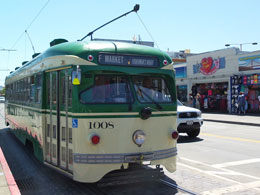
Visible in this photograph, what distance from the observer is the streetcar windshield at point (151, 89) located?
605 cm

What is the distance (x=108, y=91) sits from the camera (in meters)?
5.81

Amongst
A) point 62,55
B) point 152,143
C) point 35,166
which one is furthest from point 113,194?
point 35,166

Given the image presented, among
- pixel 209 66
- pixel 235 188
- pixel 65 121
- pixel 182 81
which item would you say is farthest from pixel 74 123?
pixel 182 81

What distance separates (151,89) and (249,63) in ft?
67.9

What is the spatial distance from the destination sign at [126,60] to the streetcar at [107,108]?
19mm

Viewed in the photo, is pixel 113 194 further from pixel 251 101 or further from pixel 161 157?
pixel 251 101

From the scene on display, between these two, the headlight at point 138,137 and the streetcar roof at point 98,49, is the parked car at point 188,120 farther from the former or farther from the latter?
the headlight at point 138,137

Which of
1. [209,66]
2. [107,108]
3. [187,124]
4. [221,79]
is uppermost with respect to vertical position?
[209,66]

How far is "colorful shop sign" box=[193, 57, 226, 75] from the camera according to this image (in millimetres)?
27203

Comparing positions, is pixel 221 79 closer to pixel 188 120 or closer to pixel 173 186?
pixel 188 120

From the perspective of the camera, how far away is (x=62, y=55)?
242 inches

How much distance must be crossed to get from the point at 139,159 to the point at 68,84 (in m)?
1.91

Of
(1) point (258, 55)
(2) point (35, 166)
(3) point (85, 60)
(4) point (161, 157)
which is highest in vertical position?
(1) point (258, 55)

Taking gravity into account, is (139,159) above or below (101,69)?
below
